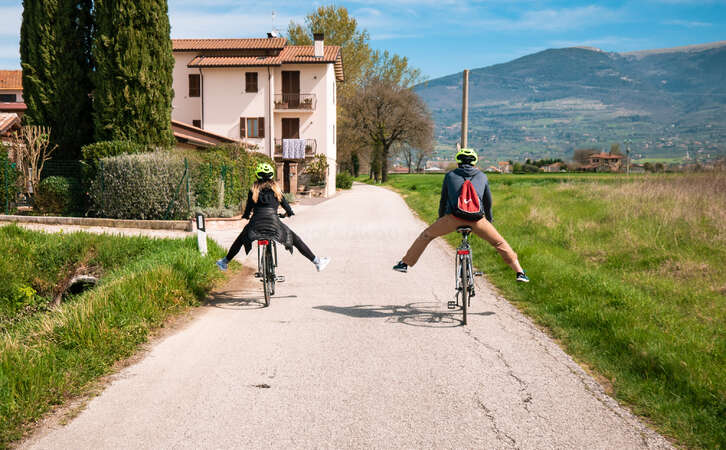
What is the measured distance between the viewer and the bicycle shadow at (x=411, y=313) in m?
6.65

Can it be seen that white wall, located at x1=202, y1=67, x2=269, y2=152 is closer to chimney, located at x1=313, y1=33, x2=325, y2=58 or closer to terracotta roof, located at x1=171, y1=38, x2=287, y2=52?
terracotta roof, located at x1=171, y1=38, x2=287, y2=52

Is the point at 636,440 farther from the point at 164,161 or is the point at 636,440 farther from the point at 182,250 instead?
the point at 164,161

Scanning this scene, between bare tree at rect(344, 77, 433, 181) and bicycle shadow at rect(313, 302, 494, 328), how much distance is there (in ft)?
196

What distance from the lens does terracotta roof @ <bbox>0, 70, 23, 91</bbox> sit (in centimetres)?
6363

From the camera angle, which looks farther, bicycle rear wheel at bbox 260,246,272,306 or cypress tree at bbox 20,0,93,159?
cypress tree at bbox 20,0,93,159

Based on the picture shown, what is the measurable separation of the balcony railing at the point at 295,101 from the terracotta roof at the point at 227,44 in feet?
13.2

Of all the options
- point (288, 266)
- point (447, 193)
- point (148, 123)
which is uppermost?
point (148, 123)

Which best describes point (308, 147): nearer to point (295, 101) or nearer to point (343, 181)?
point (295, 101)

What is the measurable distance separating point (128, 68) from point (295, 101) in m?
25.1

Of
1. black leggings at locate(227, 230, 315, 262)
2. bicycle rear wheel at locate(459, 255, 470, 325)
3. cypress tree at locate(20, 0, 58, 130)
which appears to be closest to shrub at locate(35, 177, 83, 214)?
cypress tree at locate(20, 0, 58, 130)

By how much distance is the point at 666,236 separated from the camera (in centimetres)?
1159

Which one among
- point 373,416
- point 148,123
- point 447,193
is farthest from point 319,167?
point 373,416

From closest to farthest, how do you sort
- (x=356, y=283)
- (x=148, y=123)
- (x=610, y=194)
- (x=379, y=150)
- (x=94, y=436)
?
(x=94, y=436)
(x=356, y=283)
(x=148, y=123)
(x=610, y=194)
(x=379, y=150)

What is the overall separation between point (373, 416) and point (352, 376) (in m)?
0.85
